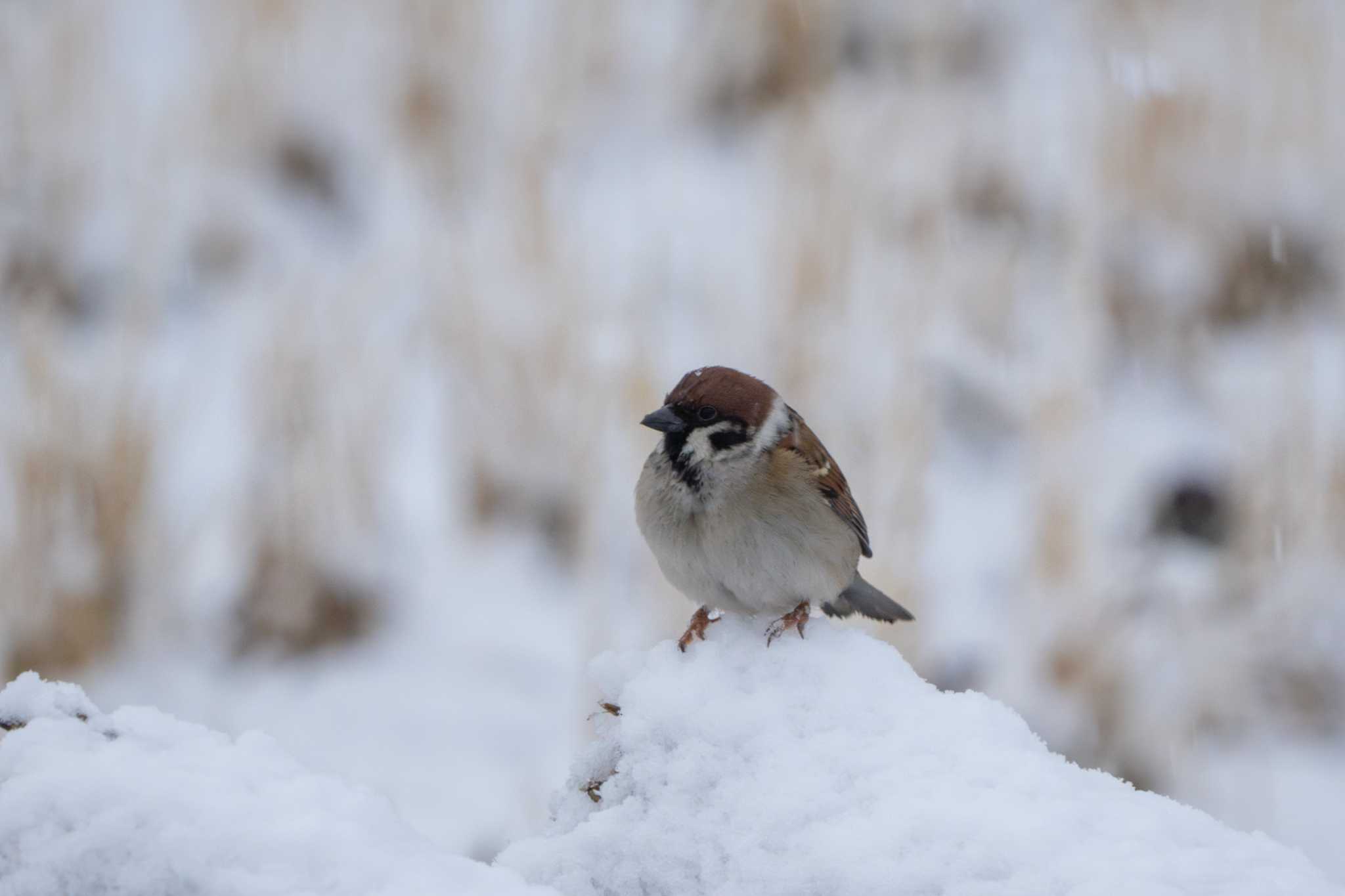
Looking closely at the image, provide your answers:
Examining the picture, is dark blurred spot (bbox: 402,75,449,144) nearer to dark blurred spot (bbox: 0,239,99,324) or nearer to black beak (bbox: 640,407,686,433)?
dark blurred spot (bbox: 0,239,99,324)

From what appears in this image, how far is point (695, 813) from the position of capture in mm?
1131

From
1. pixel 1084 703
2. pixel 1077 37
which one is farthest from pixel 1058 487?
pixel 1077 37

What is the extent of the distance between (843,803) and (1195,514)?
293 centimetres

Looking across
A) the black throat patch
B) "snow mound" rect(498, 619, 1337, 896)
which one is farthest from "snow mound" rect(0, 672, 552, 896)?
the black throat patch

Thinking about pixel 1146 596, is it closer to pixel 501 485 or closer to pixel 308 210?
pixel 501 485

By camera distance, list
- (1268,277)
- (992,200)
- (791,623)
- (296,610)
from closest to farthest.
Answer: (791,623)
(296,610)
(1268,277)
(992,200)

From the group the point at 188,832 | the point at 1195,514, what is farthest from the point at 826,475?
the point at 1195,514

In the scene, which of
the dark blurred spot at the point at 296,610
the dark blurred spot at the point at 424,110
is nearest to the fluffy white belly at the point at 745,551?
the dark blurred spot at the point at 296,610

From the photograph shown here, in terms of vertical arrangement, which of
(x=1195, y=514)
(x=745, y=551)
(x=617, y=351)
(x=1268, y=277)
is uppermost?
(x=1268, y=277)

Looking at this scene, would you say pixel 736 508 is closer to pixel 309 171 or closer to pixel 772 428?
pixel 772 428

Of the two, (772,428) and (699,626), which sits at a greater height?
(772,428)

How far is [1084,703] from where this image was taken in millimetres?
2982

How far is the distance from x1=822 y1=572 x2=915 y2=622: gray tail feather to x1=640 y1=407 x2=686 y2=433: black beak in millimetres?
474

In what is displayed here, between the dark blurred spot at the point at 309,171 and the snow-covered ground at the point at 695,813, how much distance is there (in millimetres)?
3723
